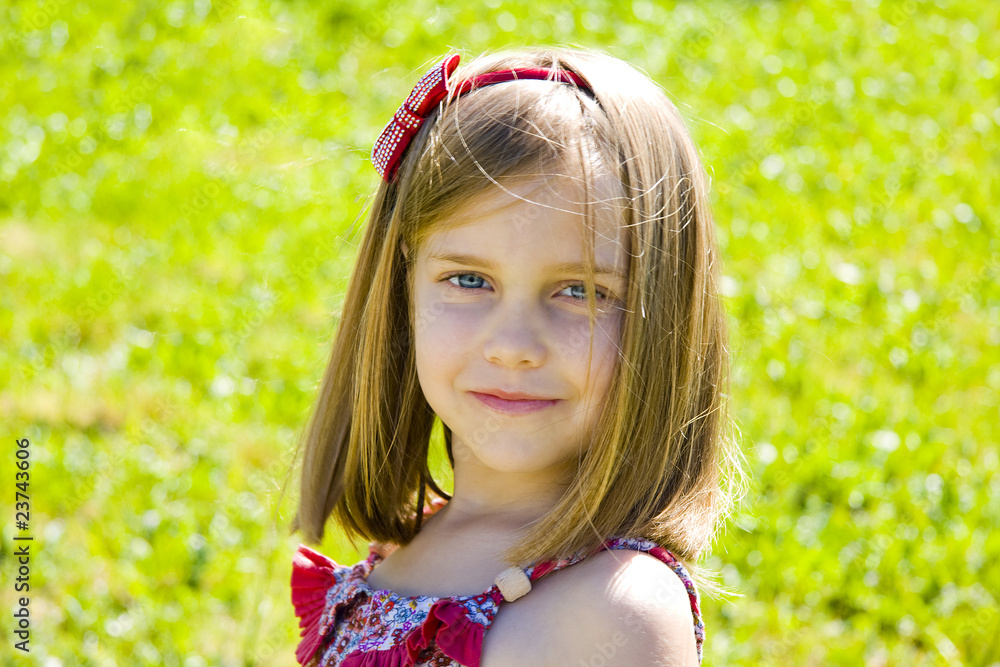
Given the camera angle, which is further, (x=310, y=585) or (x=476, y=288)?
(x=310, y=585)

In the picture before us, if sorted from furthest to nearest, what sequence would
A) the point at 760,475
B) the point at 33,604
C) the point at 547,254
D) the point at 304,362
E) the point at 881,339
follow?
the point at 881,339 < the point at 304,362 < the point at 760,475 < the point at 33,604 < the point at 547,254

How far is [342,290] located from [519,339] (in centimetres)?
274

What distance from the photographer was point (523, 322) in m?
1.44

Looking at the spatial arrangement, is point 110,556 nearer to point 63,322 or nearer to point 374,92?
point 63,322

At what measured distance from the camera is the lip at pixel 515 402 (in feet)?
4.89

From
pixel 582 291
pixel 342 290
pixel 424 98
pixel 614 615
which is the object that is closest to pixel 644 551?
pixel 614 615

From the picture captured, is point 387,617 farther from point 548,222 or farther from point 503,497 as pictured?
point 548,222

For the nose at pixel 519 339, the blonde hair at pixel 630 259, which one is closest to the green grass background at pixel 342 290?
the blonde hair at pixel 630 259

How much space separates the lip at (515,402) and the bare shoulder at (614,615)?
0.76 feet

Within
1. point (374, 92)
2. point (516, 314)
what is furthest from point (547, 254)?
point (374, 92)

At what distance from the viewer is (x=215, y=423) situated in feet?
11.7

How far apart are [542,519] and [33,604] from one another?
1872mm

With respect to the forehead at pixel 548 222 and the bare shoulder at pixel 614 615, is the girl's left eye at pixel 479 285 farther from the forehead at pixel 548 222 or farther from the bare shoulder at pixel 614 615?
the bare shoulder at pixel 614 615

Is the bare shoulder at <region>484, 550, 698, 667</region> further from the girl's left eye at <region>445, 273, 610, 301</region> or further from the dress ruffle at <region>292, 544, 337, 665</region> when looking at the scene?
the dress ruffle at <region>292, 544, 337, 665</region>
